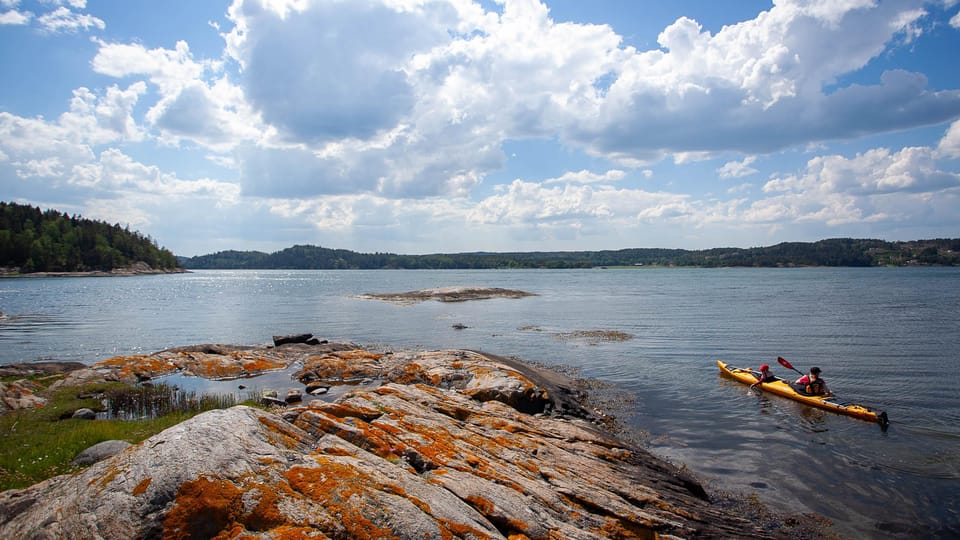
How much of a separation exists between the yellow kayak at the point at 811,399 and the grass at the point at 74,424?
22.8 m

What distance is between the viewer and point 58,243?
154m

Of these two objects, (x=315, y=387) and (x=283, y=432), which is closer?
(x=283, y=432)

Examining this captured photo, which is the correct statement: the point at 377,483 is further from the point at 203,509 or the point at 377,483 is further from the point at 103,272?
the point at 103,272

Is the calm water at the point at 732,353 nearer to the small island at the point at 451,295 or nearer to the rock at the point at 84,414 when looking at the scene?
the small island at the point at 451,295

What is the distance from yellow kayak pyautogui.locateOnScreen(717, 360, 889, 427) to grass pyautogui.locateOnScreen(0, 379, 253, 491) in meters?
22.8

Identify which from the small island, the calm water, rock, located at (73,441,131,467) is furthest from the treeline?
rock, located at (73,441,131,467)

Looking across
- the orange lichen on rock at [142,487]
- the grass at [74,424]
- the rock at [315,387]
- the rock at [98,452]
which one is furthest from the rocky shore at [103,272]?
the orange lichen on rock at [142,487]

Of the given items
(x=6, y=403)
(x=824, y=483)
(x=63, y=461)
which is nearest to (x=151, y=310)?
(x=6, y=403)

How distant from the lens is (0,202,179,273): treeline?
144 meters

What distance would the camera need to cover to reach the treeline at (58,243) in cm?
14362

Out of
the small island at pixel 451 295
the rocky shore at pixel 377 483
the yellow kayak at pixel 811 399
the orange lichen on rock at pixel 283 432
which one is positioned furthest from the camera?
the small island at pixel 451 295

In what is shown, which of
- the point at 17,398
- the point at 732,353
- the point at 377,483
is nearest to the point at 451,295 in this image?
the point at 732,353

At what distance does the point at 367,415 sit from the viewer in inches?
377

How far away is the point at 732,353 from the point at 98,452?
3241 centimetres
